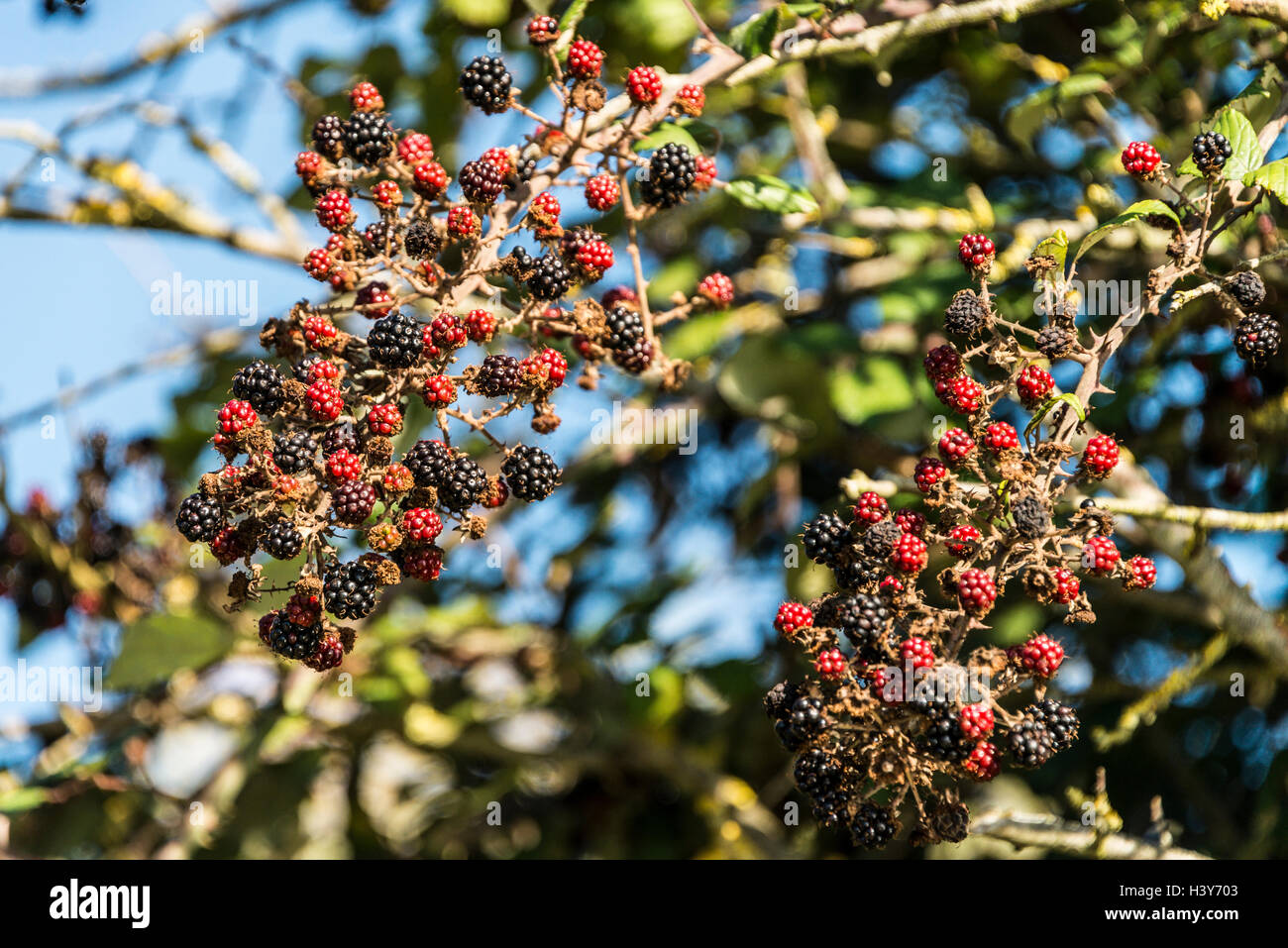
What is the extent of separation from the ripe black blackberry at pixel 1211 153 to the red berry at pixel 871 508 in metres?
0.88

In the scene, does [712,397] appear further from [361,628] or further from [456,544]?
[361,628]

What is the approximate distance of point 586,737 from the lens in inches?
185

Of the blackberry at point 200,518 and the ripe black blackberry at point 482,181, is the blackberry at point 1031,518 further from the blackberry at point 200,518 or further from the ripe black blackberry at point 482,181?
the blackberry at point 200,518

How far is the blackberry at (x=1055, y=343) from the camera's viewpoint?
6.54ft

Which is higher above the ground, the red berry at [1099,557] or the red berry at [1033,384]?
the red berry at [1033,384]

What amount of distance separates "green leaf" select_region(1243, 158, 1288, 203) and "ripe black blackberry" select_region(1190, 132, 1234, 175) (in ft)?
0.27

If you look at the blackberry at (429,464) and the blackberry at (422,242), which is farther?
the blackberry at (422,242)

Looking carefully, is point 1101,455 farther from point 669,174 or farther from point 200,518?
point 200,518

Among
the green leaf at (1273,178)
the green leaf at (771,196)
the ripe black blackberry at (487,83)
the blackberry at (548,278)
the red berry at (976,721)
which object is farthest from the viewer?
the green leaf at (771,196)

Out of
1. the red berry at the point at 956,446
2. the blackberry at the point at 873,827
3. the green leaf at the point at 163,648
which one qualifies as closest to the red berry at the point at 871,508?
the red berry at the point at 956,446

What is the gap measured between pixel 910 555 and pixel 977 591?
0.13 metres

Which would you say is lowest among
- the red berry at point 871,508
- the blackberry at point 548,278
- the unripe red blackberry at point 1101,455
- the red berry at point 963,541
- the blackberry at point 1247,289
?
the red berry at point 963,541
